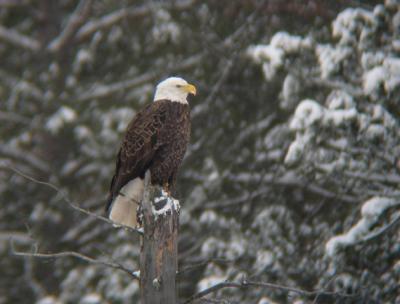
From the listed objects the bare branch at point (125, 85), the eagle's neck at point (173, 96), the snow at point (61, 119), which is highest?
the bare branch at point (125, 85)

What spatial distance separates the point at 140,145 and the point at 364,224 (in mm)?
2001

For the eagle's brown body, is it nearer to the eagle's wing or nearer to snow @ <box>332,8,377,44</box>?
the eagle's wing

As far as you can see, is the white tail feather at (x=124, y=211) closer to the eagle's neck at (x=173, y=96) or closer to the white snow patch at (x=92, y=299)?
the eagle's neck at (x=173, y=96)

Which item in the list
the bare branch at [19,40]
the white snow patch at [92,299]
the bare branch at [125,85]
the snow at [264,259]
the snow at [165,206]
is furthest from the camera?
the bare branch at [19,40]

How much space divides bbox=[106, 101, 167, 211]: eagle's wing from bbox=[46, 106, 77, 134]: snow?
4633mm

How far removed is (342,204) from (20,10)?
245 inches

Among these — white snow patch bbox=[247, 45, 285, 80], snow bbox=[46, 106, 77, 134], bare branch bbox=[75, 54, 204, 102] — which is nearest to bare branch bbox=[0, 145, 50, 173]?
snow bbox=[46, 106, 77, 134]

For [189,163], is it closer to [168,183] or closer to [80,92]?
[80,92]

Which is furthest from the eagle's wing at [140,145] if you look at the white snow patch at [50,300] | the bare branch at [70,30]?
the bare branch at [70,30]

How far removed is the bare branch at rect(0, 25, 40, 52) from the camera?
475 inches

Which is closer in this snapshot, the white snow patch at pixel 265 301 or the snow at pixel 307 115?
the snow at pixel 307 115

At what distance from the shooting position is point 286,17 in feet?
29.9

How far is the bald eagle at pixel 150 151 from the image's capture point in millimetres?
6215

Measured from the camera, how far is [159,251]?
490 cm
